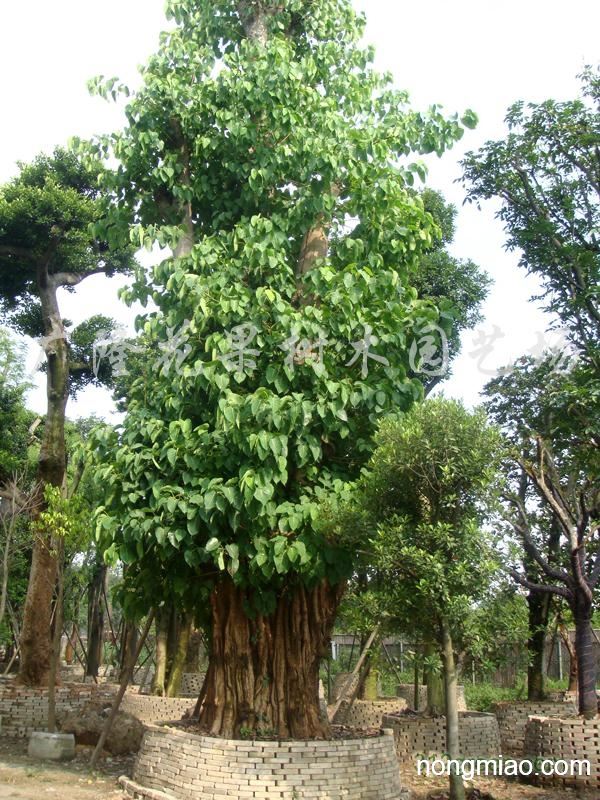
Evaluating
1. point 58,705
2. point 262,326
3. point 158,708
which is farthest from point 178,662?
point 262,326

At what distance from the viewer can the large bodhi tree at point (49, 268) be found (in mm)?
13758

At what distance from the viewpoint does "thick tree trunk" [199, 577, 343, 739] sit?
7.98m

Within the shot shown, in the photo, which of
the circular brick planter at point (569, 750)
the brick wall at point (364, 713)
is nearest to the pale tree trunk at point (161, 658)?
the brick wall at point (364, 713)

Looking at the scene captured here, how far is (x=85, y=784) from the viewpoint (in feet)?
27.4

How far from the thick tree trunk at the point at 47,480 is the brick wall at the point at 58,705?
1.78 feet

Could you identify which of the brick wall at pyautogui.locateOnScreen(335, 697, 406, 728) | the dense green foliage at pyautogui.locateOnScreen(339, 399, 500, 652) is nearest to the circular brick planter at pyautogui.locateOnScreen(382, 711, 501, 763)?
the brick wall at pyautogui.locateOnScreen(335, 697, 406, 728)

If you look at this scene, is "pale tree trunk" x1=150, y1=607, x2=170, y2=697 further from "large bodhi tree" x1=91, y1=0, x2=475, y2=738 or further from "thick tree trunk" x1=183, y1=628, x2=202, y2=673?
"large bodhi tree" x1=91, y1=0, x2=475, y2=738

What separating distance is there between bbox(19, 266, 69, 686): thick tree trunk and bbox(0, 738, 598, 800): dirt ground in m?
3.21

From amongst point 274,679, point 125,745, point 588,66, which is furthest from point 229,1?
point 125,745

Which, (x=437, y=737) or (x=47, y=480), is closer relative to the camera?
(x=437, y=737)

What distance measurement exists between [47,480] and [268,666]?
731cm

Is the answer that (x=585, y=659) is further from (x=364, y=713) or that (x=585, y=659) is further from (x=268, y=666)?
(x=364, y=713)

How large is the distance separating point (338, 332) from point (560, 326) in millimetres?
2919

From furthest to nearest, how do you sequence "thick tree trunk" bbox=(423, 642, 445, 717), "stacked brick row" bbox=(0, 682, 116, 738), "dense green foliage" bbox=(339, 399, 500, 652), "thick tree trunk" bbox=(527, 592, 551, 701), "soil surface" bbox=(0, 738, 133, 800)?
"thick tree trunk" bbox=(527, 592, 551, 701) < "stacked brick row" bbox=(0, 682, 116, 738) < "thick tree trunk" bbox=(423, 642, 445, 717) < "soil surface" bbox=(0, 738, 133, 800) < "dense green foliage" bbox=(339, 399, 500, 652)
